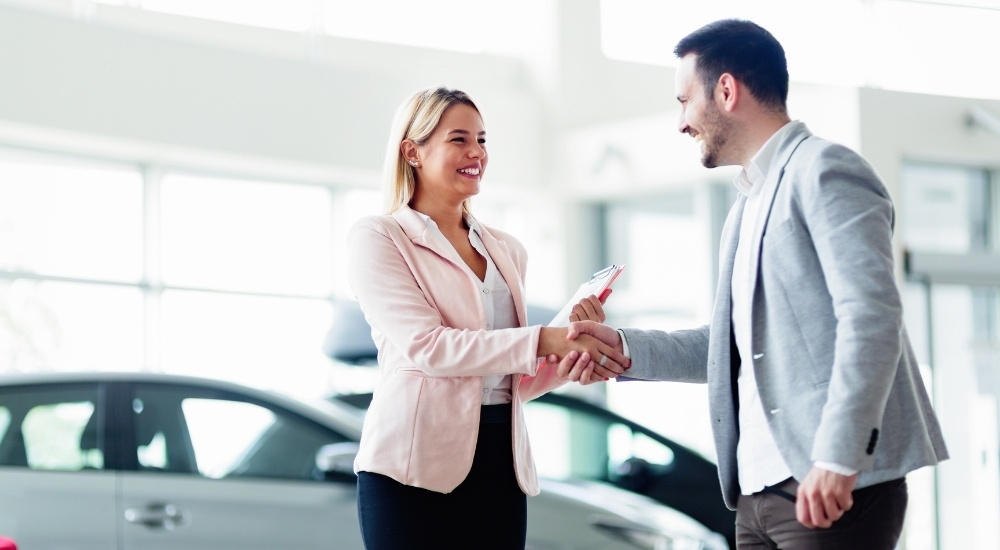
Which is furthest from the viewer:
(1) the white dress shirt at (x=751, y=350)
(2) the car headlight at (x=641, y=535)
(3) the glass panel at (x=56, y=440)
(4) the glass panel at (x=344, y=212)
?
(4) the glass panel at (x=344, y=212)

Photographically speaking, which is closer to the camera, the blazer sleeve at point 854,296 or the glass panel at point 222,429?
the blazer sleeve at point 854,296

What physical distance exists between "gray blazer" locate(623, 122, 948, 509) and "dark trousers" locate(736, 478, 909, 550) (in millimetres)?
37

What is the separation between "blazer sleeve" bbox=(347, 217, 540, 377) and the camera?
2506mm

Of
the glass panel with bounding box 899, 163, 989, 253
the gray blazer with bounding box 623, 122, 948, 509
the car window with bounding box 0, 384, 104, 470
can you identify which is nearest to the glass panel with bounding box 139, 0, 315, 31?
the glass panel with bounding box 899, 163, 989, 253

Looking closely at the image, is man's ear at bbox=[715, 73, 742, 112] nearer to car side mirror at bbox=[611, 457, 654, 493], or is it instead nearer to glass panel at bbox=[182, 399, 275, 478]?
glass panel at bbox=[182, 399, 275, 478]

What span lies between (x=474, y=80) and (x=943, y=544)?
5359mm

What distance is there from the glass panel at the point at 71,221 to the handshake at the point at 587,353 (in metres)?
6.91

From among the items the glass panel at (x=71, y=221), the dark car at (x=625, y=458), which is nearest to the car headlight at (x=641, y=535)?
the dark car at (x=625, y=458)

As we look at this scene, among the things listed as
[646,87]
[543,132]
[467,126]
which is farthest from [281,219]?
[467,126]

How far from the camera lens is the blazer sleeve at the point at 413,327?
2.51 metres

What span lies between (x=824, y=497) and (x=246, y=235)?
27.6 ft

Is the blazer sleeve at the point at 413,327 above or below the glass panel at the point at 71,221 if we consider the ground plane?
below

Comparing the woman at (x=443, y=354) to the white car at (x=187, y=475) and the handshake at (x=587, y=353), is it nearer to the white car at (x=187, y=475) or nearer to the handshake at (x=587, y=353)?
the handshake at (x=587, y=353)

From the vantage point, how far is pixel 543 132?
11.0 metres
